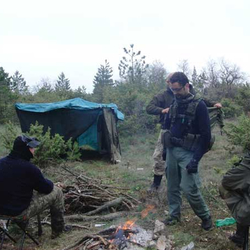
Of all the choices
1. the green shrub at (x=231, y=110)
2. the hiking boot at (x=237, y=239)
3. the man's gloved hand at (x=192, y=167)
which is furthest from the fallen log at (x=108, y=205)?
the green shrub at (x=231, y=110)

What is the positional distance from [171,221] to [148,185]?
200 cm

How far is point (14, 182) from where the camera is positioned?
3.35m

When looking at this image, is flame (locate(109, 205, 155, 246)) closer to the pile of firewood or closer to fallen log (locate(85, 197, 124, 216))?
the pile of firewood

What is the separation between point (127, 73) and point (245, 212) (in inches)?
906

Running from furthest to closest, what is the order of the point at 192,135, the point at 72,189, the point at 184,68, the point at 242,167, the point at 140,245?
the point at 184,68
the point at 72,189
the point at 192,135
the point at 140,245
the point at 242,167

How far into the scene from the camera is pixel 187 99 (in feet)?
12.0

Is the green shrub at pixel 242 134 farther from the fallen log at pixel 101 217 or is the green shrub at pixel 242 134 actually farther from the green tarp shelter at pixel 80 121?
the fallen log at pixel 101 217

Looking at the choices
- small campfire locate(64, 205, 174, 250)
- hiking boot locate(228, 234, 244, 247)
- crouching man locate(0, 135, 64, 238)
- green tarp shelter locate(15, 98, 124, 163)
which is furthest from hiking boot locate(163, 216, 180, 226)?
green tarp shelter locate(15, 98, 124, 163)

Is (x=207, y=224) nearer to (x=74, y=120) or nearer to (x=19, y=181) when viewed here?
(x=19, y=181)

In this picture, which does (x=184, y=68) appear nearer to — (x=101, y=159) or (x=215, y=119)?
(x=101, y=159)

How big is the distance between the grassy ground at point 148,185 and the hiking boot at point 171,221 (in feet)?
0.21

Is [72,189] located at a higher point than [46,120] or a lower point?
lower

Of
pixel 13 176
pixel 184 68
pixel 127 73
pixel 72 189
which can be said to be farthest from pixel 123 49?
pixel 13 176

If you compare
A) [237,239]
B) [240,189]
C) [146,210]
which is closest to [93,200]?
[146,210]
